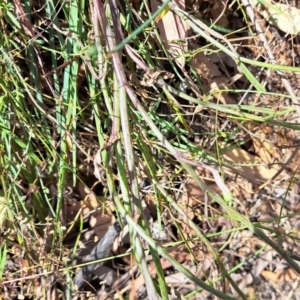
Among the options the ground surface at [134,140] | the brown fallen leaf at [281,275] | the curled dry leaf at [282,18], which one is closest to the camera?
the ground surface at [134,140]

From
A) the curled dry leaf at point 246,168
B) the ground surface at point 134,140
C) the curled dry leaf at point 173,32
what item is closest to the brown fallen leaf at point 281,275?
the ground surface at point 134,140

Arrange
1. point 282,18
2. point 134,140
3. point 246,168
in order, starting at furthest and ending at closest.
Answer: point 246,168 → point 282,18 → point 134,140

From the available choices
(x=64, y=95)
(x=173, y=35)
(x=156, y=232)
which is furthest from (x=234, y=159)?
(x=64, y=95)

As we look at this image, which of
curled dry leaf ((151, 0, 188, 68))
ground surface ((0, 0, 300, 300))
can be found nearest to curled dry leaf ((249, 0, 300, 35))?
ground surface ((0, 0, 300, 300))

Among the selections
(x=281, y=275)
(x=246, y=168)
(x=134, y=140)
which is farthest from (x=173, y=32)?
(x=281, y=275)

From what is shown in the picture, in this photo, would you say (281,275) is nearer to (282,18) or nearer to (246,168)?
(246,168)

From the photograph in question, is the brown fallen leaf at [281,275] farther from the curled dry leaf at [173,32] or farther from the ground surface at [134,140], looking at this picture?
the curled dry leaf at [173,32]

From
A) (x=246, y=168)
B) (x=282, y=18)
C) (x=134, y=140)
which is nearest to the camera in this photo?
(x=134, y=140)

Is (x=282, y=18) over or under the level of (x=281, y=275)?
over

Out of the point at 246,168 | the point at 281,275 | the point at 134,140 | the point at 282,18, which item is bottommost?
the point at 281,275
